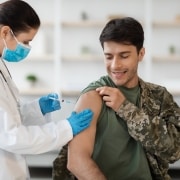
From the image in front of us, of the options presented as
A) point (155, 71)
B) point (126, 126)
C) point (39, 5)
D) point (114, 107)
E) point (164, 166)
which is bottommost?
point (155, 71)

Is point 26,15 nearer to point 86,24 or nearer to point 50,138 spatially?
point 50,138

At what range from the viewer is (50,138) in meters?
1.53

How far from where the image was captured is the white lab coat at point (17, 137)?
1.48 meters

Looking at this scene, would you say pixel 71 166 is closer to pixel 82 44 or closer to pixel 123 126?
pixel 123 126

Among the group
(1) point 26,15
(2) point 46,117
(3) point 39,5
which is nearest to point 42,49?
(3) point 39,5

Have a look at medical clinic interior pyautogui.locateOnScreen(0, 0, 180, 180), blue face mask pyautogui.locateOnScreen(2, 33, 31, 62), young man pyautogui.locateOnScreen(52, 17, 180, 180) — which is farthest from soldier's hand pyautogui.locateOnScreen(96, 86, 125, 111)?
medical clinic interior pyautogui.locateOnScreen(0, 0, 180, 180)

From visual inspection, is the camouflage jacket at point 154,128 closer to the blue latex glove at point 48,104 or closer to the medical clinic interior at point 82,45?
the blue latex glove at point 48,104

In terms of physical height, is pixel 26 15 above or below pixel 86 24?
above

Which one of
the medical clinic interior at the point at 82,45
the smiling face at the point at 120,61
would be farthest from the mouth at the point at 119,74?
the medical clinic interior at the point at 82,45

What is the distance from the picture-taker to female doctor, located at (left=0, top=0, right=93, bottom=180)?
4.89 ft

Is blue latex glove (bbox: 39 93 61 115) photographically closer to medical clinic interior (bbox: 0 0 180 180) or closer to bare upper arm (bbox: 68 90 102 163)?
bare upper arm (bbox: 68 90 102 163)

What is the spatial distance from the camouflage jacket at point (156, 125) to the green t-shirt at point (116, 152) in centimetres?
6

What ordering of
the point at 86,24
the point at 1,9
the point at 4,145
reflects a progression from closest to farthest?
the point at 4,145, the point at 1,9, the point at 86,24

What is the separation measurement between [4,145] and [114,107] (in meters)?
0.48
